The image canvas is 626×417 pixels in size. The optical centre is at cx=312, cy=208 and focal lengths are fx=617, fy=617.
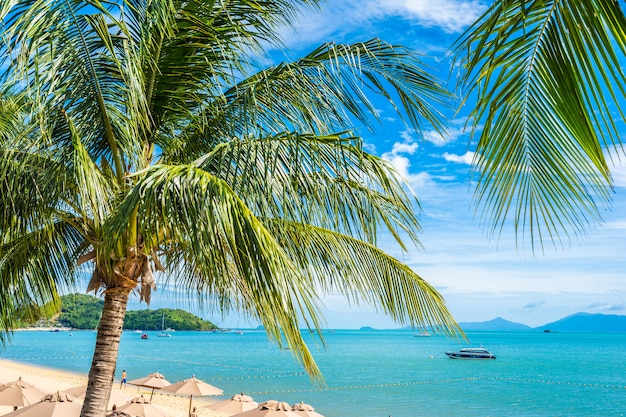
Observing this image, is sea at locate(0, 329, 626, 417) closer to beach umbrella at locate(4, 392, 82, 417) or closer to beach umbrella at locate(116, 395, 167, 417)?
beach umbrella at locate(116, 395, 167, 417)

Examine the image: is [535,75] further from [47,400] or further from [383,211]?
[47,400]

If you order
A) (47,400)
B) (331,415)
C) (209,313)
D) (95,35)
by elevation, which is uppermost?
(95,35)

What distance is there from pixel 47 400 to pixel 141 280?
5.67 metres

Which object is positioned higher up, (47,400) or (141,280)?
(141,280)

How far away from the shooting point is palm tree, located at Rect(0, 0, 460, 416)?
149 inches

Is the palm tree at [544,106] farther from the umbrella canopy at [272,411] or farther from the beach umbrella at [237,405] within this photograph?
the beach umbrella at [237,405]

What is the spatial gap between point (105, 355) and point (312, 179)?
7.04ft

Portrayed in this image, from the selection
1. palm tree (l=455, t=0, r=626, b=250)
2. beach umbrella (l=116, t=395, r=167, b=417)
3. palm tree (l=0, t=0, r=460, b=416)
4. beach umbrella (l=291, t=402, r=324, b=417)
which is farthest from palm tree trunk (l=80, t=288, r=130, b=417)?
beach umbrella (l=116, t=395, r=167, b=417)

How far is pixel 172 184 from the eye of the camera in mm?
3527

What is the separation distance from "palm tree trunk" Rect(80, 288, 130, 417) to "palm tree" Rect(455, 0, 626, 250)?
12.0 feet

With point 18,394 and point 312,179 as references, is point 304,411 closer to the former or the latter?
point 18,394

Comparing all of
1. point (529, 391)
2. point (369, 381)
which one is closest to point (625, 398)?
point (529, 391)

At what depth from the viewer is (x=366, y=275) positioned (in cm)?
595

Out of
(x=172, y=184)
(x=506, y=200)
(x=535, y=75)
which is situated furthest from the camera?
(x=172, y=184)
